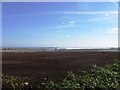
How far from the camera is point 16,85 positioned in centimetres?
793

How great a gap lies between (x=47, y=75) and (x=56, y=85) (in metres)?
1.62

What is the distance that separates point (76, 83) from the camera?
8.36m

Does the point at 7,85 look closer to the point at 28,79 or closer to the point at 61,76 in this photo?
the point at 28,79

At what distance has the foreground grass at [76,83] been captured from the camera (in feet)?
25.8

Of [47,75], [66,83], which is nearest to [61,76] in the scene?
[47,75]

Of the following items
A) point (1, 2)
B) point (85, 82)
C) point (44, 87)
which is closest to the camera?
point (1, 2)

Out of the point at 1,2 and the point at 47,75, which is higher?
the point at 1,2

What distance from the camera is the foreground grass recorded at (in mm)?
7859

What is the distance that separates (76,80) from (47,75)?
3.79 feet

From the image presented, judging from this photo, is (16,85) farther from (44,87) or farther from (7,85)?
(44,87)

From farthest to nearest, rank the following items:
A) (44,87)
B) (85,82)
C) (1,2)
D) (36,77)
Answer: (36,77)
(85,82)
(44,87)
(1,2)

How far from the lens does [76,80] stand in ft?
28.5

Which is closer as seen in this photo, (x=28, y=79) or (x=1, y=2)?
(x=1, y=2)

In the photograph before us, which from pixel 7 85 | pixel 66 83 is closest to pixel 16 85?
pixel 7 85
